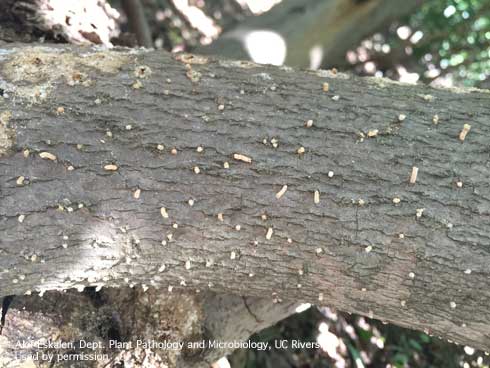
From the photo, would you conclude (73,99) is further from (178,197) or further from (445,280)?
(445,280)

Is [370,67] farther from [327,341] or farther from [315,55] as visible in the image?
[327,341]

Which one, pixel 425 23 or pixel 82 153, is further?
pixel 425 23

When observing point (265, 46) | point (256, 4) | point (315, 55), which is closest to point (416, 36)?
point (256, 4)

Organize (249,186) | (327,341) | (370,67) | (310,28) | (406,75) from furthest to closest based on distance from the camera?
(370,67) < (406,75) < (310,28) < (327,341) < (249,186)

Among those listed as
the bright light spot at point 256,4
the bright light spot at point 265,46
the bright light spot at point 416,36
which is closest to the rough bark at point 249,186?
the bright light spot at point 265,46

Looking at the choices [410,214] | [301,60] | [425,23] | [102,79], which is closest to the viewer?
[410,214]

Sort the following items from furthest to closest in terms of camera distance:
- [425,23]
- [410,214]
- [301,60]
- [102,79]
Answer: [425,23], [301,60], [102,79], [410,214]

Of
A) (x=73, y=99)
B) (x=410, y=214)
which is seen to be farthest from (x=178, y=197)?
(x=410, y=214)
